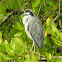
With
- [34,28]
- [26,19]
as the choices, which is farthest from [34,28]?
[26,19]

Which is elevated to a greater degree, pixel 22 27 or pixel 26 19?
pixel 26 19

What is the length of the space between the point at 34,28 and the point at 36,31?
0.15 feet

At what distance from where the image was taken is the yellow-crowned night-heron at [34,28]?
185 cm

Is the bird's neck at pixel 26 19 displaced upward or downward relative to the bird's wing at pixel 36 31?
upward

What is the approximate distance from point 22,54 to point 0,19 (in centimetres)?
71

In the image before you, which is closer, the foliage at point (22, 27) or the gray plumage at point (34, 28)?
the foliage at point (22, 27)

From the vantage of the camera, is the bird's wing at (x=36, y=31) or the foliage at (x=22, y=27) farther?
the bird's wing at (x=36, y=31)

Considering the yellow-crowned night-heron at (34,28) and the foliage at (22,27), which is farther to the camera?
the yellow-crowned night-heron at (34,28)

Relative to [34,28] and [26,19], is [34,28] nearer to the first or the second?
[34,28]

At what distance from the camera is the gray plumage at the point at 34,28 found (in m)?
1.86

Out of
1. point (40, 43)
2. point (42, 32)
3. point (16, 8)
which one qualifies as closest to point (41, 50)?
point (40, 43)

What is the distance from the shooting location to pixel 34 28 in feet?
6.38

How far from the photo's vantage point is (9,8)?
185 cm

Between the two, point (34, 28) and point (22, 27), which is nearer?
point (22, 27)
